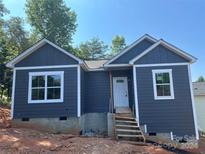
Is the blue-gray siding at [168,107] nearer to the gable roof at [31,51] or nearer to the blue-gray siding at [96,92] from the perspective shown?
the blue-gray siding at [96,92]

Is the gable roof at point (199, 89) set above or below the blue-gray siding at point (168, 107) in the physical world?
above

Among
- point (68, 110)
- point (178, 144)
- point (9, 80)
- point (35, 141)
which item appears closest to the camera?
point (35, 141)

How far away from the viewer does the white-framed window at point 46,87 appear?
1281cm

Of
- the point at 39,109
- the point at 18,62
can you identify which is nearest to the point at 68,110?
the point at 39,109

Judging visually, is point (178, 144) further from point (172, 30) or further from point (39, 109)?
point (172, 30)

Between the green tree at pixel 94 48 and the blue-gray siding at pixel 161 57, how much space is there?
97.0ft

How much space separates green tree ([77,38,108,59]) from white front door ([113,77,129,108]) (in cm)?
2744

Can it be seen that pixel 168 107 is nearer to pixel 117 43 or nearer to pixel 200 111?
pixel 200 111

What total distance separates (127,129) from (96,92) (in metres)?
3.65

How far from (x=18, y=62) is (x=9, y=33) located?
67.7 ft

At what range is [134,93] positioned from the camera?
12.7 metres

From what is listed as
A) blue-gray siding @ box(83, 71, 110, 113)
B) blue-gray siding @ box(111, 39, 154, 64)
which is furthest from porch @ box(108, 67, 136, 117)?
blue-gray siding @ box(111, 39, 154, 64)

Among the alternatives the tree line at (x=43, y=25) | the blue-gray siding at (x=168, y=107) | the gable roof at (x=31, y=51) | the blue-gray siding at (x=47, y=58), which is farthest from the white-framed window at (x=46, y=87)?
the tree line at (x=43, y=25)

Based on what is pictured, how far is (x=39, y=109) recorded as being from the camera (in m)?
12.7
